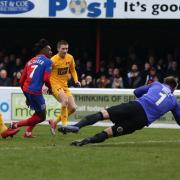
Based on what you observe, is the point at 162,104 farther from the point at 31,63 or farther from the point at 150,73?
the point at 150,73

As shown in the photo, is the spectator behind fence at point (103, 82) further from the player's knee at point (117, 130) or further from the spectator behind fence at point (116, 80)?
the player's knee at point (117, 130)

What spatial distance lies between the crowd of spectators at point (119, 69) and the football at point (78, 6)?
1661 millimetres

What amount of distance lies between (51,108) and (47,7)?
577 cm

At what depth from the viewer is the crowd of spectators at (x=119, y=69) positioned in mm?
24016

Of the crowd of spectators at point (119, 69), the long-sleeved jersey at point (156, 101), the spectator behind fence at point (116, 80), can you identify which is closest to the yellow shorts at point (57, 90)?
the long-sleeved jersey at point (156, 101)

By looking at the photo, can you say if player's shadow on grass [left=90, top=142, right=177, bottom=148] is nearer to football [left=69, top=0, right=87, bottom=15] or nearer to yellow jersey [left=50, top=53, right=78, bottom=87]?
yellow jersey [left=50, top=53, right=78, bottom=87]

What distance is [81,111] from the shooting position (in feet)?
69.2

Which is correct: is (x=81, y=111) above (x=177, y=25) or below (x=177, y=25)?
below

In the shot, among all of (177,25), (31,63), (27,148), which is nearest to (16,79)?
(177,25)

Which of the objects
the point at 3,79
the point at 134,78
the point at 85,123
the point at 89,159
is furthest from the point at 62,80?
the point at 3,79

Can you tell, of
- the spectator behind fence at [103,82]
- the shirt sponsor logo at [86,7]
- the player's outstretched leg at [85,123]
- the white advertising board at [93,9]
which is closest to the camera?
the player's outstretched leg at [85,123]

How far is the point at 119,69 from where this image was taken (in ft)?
84.5

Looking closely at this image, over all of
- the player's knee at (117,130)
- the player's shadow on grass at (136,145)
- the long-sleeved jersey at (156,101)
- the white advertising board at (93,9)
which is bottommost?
the player's shadow on grass at (136,145)

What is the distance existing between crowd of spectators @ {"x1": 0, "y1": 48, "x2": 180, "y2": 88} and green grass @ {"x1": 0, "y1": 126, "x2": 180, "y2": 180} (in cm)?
828
